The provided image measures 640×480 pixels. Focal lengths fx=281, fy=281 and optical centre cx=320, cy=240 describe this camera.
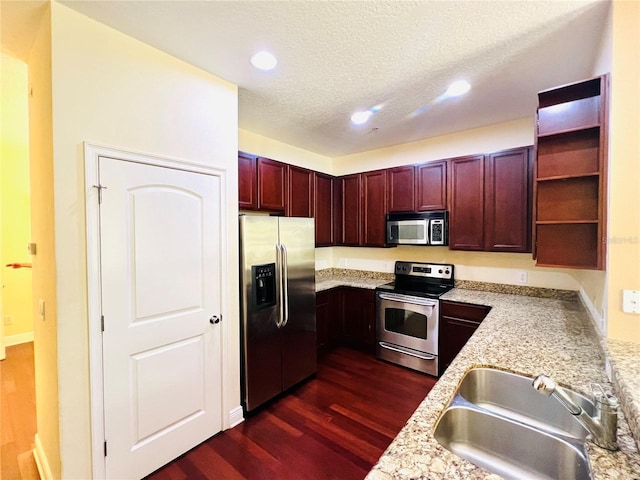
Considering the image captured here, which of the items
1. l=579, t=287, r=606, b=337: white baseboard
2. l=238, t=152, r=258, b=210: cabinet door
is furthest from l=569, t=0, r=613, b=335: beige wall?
l=238, t=152, r=258, b=210: cabinet door

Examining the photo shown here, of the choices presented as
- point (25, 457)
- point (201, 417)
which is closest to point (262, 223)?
point (201, 417)

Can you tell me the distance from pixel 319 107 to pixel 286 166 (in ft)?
2.66

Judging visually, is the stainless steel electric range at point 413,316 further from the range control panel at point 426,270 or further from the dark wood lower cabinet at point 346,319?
the dark wood lower cabinet at point 346,319

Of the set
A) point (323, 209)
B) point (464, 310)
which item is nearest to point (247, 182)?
point (323, 209)

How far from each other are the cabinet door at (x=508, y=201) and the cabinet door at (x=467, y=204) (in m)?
0.06

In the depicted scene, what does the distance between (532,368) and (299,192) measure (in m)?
2.70

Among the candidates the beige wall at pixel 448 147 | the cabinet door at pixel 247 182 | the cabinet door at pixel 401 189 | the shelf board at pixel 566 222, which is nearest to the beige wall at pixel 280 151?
the beige wall at pixel 448 147

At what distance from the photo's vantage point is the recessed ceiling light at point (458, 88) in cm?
218

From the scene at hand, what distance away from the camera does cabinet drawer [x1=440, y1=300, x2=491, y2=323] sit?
2.65 m

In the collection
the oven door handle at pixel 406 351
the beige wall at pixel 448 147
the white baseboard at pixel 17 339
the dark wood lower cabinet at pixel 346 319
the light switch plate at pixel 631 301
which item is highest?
the beige wall at pixel 448 147

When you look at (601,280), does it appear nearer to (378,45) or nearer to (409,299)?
(409,299)

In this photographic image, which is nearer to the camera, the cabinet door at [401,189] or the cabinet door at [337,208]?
the cabinet door at [401,189]

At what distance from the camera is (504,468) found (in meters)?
1.05

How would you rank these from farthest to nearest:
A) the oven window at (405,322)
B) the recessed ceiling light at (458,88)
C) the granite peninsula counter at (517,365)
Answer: the oven window at (405,322), the recessed ceiling light at (458,88), the granite peninsula counter at (517,365)
